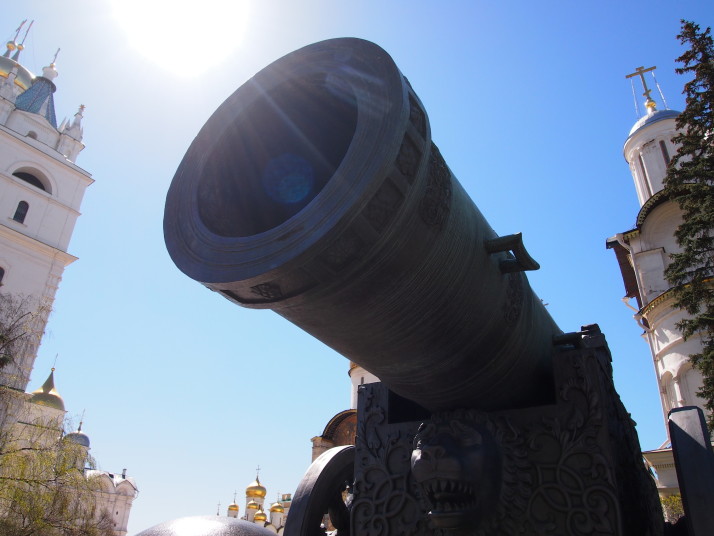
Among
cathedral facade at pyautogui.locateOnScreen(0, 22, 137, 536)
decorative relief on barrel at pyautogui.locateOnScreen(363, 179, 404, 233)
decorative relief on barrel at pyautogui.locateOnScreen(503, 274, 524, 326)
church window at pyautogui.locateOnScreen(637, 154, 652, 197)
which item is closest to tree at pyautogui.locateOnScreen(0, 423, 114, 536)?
cathedral facade at pyautogui.locateOnScreen(0, 22, 137, 536)

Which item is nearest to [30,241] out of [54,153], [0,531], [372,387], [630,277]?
[54,153]

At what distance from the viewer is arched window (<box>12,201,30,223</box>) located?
1241 inches

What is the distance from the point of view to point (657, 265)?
20.5 meters

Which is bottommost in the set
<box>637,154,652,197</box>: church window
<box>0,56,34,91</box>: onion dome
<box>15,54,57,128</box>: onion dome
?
<box>637,154,652,197</box>: church window

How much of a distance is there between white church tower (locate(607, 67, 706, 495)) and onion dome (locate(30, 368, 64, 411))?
35.0 meters

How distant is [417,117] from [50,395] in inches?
1712

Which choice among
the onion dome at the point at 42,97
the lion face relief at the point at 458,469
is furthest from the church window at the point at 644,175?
the onion dome at the point at 42,97

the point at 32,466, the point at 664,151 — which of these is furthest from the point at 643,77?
the point at 32,466

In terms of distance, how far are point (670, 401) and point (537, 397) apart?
18.1 meters

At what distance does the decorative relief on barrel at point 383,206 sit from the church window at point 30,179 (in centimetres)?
3743

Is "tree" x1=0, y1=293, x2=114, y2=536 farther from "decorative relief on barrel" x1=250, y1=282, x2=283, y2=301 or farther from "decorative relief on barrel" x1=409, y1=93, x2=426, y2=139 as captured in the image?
"decorative relief on barrel" x1=409, y1=93, x2=426, y2=139

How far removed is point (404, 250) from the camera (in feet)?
5.86

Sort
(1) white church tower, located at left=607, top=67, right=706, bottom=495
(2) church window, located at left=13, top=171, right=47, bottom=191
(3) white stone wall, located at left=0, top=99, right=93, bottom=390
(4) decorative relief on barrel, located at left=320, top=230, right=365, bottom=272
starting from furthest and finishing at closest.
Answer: (2) church window, located at left=13, top=171, right=47, bottom=191
(3) white stone wall, located at left=0, top=99, right=93, bottom=390
(1) white church tower, located at left=607, top=67, right=706, bottom=495
(4) decorative relief on barrel, located at left=320, top=230, right=365, bottom=272

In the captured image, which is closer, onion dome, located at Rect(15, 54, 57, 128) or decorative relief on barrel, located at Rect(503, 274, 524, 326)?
decorative relief on barrel, located at Rect(503, 274, 524, 326)
